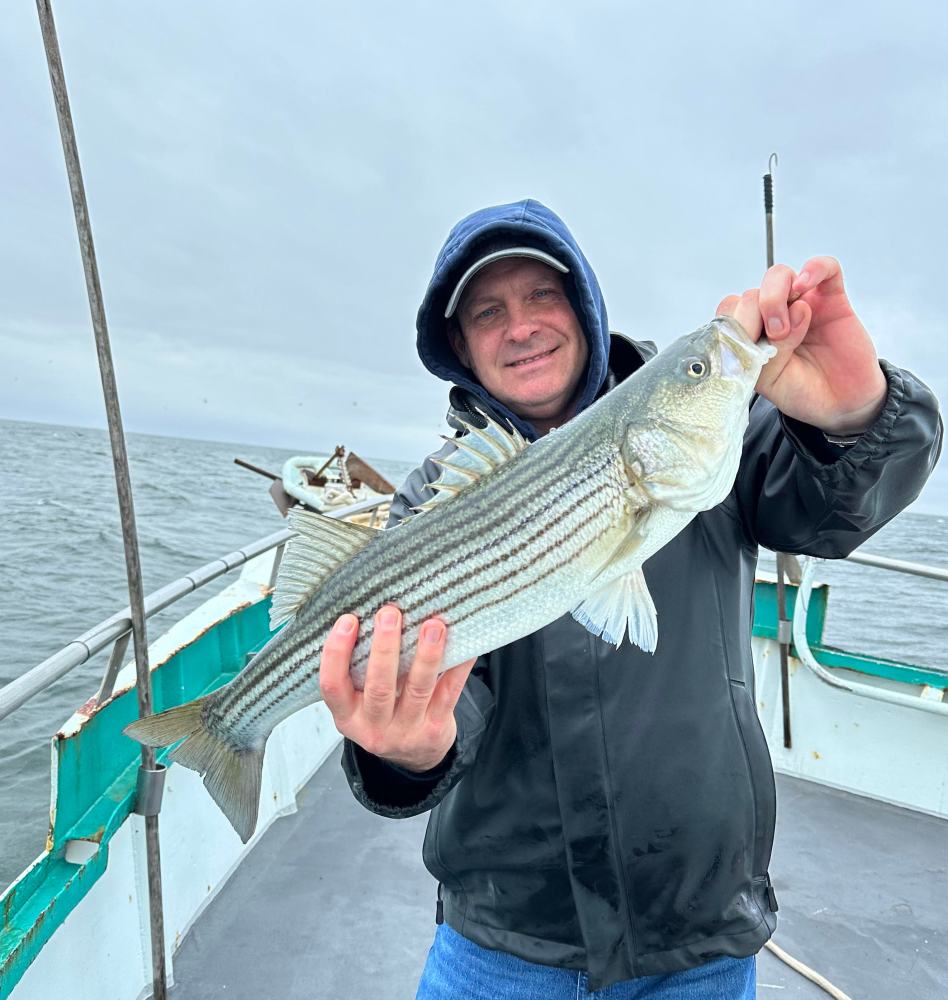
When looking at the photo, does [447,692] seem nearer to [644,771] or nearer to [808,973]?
[644,771]

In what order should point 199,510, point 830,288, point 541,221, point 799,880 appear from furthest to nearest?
1. point 199,510
2. point 799,880
3. point 541,221
4. point 830,288

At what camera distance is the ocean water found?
844 cm

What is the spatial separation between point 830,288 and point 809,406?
1.21 ft

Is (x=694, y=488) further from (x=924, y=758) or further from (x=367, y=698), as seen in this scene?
(x=924, y=758)

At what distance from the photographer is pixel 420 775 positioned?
2.45 meters

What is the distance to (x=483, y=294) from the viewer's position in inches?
132

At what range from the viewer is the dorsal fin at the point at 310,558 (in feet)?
8.45

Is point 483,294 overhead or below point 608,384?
overhead

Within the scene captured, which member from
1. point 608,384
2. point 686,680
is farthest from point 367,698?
point 608,384

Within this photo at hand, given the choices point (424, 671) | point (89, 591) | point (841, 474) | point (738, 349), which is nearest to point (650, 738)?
point (424, 671)

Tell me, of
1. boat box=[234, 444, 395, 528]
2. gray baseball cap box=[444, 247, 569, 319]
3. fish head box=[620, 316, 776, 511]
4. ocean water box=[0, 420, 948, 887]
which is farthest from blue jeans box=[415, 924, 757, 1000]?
boat box=[234, 444, 395, 528]

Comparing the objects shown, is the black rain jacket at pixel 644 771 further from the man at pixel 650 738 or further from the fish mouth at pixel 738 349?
the fish mouth at pixel 738 349

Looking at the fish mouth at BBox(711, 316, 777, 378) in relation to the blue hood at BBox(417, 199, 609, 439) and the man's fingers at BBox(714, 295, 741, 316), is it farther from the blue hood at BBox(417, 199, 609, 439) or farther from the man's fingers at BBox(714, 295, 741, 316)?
the blue hood at BBox(417, 199, 609, 439)

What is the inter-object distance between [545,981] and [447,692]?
1.06 metres
